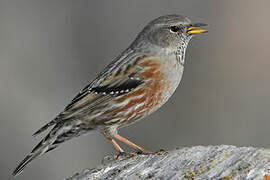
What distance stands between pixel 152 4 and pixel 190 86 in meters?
1.90

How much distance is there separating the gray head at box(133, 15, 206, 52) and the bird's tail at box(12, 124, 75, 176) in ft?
5.35

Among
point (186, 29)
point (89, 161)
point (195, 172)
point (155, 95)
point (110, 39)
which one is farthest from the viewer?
point (110, 39)

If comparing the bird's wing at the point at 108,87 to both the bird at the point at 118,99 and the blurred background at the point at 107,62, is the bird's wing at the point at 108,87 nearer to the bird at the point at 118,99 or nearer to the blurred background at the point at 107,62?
the bird at the point at 118,99

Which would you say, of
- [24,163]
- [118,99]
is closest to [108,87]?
[118,99]

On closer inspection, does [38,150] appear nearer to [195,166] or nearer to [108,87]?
[108,87]

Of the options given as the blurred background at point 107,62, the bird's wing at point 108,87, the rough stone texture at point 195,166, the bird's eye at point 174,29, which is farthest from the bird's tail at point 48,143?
the blurred background at point 107,62

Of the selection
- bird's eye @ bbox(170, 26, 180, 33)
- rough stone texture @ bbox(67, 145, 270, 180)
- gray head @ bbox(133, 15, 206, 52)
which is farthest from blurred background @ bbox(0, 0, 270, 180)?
rough stone texture @ bbox(67, 145, 270, 180)

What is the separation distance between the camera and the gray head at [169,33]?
7.48 meters

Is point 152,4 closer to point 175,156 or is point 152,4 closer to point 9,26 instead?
point 9,26

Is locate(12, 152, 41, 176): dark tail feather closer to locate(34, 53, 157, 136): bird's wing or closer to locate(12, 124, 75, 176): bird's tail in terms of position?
locate(12, 124, 75, 176): bird's tail

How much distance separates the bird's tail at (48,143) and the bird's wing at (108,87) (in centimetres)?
22

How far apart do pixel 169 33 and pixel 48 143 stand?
223 centimetres

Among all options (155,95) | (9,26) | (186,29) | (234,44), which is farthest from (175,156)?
(9,26)

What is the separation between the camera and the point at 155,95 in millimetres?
6930
